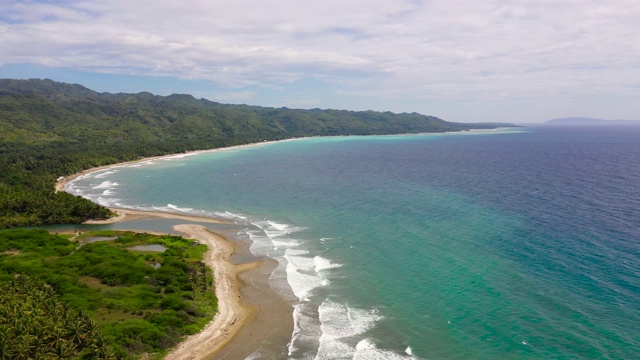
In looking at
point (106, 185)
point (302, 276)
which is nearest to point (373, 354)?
point (302, 276)

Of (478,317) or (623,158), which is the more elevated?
(623,158)

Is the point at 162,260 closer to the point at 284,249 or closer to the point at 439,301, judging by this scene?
the point at 284,249

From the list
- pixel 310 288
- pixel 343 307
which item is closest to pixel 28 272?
pixel 310 288

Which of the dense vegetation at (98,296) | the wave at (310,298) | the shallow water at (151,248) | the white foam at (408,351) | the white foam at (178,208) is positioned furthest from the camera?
the white foam at (178,208)

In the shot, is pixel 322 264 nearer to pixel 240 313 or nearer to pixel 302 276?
pixel 302 276

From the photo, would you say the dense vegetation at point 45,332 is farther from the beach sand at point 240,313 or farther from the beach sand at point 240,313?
the beach sand at point 240,313

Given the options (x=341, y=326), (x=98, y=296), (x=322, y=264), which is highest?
(x=322, y=264)

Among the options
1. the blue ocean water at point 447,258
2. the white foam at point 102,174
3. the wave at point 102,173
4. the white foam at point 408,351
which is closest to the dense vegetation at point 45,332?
the blue ocean water at point 447,258
